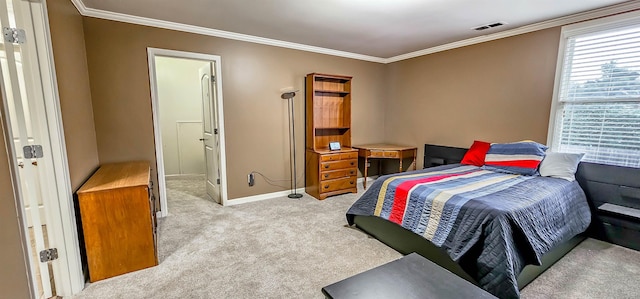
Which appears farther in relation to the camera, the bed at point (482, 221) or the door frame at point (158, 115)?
the door frame at point (158, 115)

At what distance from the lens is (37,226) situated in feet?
5.90

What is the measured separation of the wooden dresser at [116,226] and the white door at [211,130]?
152cm

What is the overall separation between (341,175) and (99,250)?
2.95 metres

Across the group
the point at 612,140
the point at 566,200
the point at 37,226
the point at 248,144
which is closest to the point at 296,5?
the point at 248,144

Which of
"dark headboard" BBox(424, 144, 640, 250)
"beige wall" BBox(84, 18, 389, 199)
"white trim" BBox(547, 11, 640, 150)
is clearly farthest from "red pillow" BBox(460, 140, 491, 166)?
"beige wall" BBox(84, 18, 389, 199)

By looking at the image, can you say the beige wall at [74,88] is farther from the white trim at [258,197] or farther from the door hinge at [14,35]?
the white trim at [258,197]

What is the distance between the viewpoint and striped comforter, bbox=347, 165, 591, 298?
1791mm

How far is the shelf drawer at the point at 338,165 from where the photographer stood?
3965mm

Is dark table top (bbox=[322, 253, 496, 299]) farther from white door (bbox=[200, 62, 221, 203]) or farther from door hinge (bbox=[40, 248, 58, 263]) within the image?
white door (bbox=[200, 62, 221, 203])

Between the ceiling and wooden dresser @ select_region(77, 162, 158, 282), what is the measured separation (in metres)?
1.77

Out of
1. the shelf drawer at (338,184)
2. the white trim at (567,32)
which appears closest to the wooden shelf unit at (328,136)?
the shelf drawer at (338,184)

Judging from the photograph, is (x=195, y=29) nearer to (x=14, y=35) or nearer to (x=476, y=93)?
(x=14, y=35)

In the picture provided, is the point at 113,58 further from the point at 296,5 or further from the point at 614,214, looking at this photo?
the point at 614,214


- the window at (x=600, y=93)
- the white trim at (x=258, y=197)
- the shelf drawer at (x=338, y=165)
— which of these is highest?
the window at (x=600, y=93)
